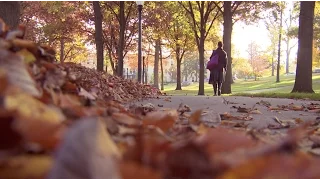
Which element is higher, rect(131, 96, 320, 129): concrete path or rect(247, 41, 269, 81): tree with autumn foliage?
rect(247, 41, 269, 81): tree with autumn foliage

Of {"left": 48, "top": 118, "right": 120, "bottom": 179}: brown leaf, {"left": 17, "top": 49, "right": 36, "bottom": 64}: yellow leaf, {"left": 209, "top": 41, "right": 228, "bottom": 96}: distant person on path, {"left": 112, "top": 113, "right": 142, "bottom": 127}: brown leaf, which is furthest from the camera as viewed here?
{"left": 209, "top": 41, "right": 228, "bottom": 96}: distant person on path

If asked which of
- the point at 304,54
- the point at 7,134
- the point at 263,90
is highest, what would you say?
the point at 304,54

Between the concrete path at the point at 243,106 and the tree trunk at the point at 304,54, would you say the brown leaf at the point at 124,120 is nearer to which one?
the concrete path at the point at 243,106

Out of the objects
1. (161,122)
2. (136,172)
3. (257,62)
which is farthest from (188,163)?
(257,62)

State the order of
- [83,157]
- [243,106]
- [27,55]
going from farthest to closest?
[243,106] < [27,55] < [83,157]

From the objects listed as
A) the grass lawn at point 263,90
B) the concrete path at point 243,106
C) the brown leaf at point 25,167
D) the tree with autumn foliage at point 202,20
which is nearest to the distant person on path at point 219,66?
the tree with autumn foliage at point 202,20

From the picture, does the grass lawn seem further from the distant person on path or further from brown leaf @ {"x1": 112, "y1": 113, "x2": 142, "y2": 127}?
brown leaf @ {"x1": 112, "y1": 113, "x2": 142, "y2": 127}

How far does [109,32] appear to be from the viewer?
2088 centimetres

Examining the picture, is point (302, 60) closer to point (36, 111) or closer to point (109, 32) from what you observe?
point (36, 111)

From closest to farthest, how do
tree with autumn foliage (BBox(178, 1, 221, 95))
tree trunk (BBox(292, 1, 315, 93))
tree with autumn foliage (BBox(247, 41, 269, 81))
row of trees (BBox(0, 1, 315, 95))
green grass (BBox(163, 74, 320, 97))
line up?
row of trees (BBox(0, 1, 315, 95))
tree trunk (BBox(292, 1, 315, 93))
green grass (BBox(163, 74, 320, 97))
tree with autumn foliage (BBox(178, 1, 221, 95))
tree with autumn foliage (BBox(247, 41, 269, 81))

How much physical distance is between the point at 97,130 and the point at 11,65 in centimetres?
70

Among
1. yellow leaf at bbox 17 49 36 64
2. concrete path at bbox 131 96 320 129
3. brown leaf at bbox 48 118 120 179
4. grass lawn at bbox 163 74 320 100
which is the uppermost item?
yellow leaf at bbox 17 49 36 64

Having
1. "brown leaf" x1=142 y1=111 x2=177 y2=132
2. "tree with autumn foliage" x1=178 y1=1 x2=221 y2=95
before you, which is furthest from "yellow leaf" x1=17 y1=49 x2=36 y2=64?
"tree with autumn foliage" x1=178 y1=1 x2=221 y2=95

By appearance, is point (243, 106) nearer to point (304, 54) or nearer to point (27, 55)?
point (27, 55)
